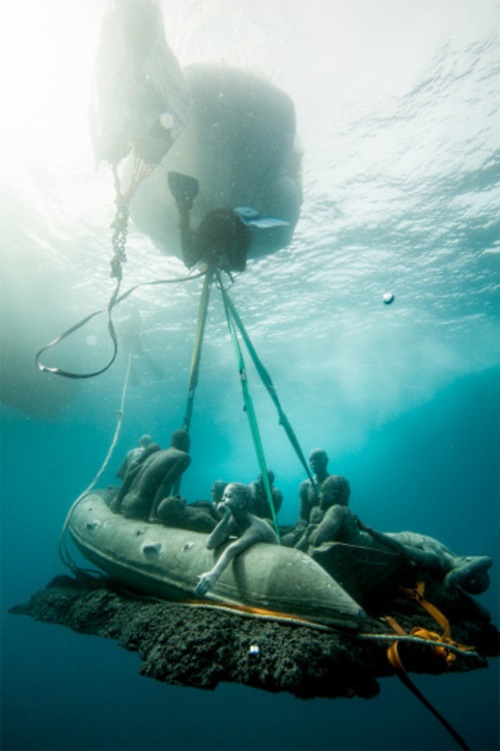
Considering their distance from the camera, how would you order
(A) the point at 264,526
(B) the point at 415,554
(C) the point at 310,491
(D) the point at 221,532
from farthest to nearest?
(C) the point at 310,491, (B) the point at 415,554, (A) the point at 264,526, (D) the point at 221,532

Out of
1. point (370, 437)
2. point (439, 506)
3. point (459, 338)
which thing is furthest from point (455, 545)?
point (459, 338)

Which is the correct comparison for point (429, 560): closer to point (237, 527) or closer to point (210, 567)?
point (237, 527)

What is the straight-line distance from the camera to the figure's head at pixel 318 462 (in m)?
7.77

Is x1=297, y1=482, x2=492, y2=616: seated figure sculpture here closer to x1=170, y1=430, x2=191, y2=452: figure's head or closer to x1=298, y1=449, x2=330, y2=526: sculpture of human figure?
Answer: x1=298, y1=449, x2=330, y2=526: sculpture of human figure

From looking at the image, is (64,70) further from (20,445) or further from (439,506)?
(439,506)

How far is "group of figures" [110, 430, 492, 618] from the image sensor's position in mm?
4594

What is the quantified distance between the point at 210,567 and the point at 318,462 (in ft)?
13.0

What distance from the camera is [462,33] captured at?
316 inches

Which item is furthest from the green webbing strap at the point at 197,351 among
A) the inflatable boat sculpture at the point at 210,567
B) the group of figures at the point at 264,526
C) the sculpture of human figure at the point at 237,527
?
the sculpture of human figure at the point at 237,527

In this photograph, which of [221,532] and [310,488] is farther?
[310,488]

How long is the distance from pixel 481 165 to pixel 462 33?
14.6 feet

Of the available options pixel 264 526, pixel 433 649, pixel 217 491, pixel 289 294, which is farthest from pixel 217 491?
pixel 289 294

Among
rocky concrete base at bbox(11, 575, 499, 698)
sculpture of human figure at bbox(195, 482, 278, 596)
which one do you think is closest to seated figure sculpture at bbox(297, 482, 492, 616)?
rocky concrete base at bbox(11, 575, 499, 698)

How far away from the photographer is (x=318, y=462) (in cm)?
780
